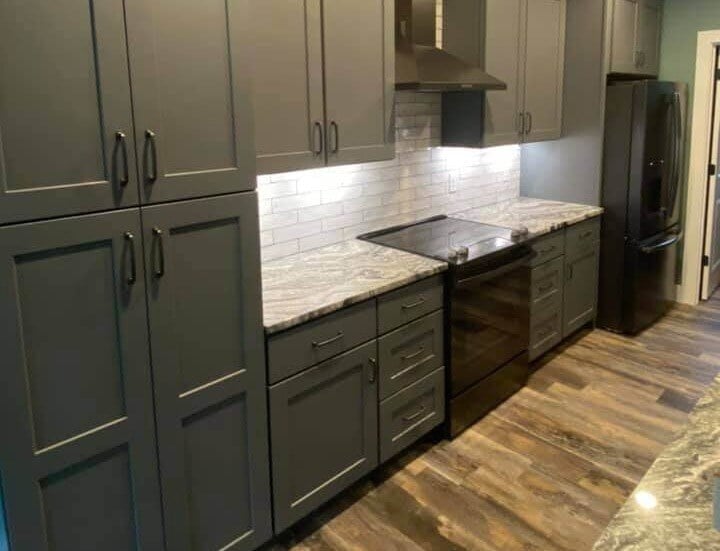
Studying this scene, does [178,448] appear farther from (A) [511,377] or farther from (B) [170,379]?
(A) [511,377]

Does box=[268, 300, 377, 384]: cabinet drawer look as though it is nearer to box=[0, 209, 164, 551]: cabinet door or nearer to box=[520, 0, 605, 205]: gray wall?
box=[0, 209, 164, 551]: cabinet door

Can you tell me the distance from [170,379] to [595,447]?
2.12 m

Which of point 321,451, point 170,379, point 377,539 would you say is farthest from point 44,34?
point 377,539

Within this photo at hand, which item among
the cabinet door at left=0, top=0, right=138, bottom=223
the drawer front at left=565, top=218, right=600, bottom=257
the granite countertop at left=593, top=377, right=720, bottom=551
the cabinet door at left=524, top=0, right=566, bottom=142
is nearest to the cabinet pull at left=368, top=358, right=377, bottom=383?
the cabinet door at left=0, top=0, right=138, bottom=223

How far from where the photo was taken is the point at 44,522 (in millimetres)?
1604

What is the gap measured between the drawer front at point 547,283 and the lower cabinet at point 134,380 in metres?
2.10

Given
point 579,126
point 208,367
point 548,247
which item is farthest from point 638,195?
point 208,367

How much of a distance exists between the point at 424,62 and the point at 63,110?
76.3 inches

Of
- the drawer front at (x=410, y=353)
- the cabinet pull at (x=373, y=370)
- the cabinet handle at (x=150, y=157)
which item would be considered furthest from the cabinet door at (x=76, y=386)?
the drawer front at (x=410, y=353)

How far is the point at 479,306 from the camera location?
2.98 meters

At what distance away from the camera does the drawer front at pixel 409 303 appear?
251 centimetres

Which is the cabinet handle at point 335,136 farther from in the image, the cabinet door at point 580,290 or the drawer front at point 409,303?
the cabinet door at point 580,290

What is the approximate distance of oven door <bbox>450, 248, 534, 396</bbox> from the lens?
2.88 metres

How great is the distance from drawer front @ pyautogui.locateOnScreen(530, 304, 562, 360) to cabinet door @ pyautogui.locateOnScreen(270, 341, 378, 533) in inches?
60.4
